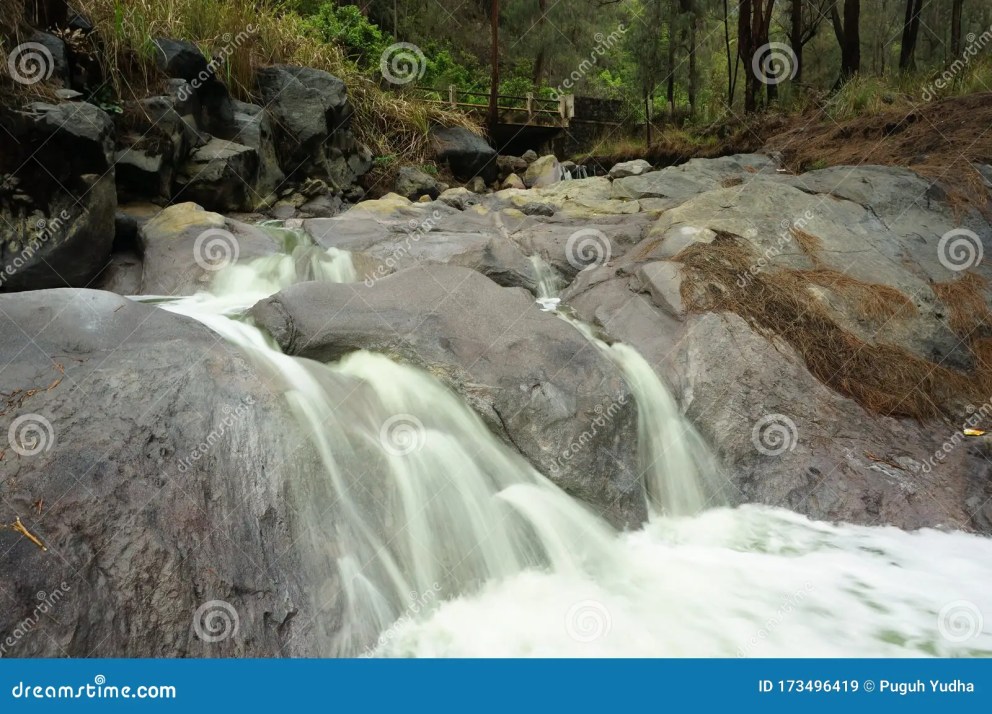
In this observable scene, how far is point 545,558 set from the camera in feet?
12.5

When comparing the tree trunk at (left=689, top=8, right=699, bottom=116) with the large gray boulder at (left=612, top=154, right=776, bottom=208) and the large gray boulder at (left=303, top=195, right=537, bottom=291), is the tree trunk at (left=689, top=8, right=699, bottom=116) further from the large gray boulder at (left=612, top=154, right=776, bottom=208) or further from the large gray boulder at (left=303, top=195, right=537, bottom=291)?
the large gray boulder at (left=303, top=195, right=537, bottom=291)

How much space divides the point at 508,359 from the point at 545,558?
1400mm

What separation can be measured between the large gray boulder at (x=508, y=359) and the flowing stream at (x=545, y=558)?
13 cm

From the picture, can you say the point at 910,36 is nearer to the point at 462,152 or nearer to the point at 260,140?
the point at 462,152

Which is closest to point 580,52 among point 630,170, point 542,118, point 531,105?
point 542,118

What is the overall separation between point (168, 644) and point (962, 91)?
11.7 m

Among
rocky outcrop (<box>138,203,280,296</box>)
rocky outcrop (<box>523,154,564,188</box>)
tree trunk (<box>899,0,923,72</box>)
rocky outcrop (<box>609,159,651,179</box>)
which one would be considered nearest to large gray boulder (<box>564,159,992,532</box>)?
rocky outcrop (<box>138,203,280,296</box>)

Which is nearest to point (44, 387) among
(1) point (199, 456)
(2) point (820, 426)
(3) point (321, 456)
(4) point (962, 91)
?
→ (1) point (199, 456)

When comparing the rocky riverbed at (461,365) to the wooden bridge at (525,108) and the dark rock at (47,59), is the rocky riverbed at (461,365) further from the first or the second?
the wooden bridge at (525,108)

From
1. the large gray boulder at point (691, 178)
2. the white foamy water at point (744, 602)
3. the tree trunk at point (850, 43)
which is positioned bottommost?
the white foamy water at point (744, 602)

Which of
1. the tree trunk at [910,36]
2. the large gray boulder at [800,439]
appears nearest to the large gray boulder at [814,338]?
the large gray boulder at [800,439]

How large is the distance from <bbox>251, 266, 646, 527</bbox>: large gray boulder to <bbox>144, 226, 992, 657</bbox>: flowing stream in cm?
13

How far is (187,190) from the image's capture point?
28.8 feet

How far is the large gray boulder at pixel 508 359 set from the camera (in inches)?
169
